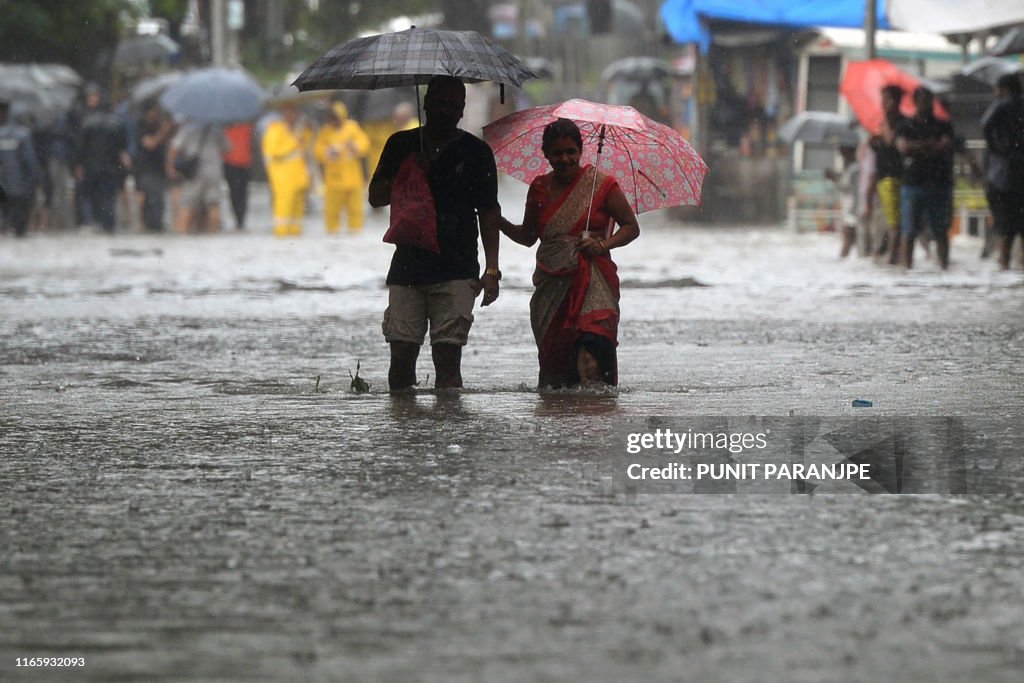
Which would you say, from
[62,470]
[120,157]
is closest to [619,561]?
[62,470]

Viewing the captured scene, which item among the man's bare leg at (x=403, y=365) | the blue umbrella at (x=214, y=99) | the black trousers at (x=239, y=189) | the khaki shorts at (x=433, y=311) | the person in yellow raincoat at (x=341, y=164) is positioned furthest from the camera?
the black trousers at (x=239, y=189)

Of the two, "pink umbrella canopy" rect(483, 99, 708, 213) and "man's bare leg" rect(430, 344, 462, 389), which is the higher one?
"pink umbrella canopy" rect(483, 99, 708, 213)

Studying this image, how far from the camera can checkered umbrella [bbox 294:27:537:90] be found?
26.8ft

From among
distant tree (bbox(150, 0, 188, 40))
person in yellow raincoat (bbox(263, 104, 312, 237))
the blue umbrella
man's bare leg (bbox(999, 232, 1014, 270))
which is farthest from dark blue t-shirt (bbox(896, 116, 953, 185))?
distant tree (bbox(150, 0, 188, 40))

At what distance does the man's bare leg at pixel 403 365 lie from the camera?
28.6 feet

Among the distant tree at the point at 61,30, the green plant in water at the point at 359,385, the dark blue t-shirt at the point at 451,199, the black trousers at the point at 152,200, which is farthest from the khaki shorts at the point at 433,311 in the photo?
the distant tree at the point at 61,30

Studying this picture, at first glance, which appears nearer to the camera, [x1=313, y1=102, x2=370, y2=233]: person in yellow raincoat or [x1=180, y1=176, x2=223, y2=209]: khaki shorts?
[x1=313, y1=102, x2=370, y2=233]: person in yellow raincoat

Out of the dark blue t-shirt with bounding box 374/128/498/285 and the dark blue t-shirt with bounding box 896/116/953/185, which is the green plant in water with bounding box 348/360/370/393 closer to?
the dark blue t-shirt with bounding box 374/128/498/285

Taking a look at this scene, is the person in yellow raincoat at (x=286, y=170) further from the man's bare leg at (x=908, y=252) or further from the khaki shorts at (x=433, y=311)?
the khaki shorts at (x=433, y=311)

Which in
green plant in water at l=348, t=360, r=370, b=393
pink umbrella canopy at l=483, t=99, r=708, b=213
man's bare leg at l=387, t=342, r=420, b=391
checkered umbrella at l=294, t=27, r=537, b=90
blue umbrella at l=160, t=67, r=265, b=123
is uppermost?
blue umbrella at l=160, t=67, r=265, b=123

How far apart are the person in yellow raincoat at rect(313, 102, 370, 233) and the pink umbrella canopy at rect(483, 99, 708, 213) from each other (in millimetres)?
17278

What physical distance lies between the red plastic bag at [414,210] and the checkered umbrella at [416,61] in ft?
1.44

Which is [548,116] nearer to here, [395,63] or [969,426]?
[395,63]

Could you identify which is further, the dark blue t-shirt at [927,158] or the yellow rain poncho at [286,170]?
the yellow rain poncho at [286,170]
